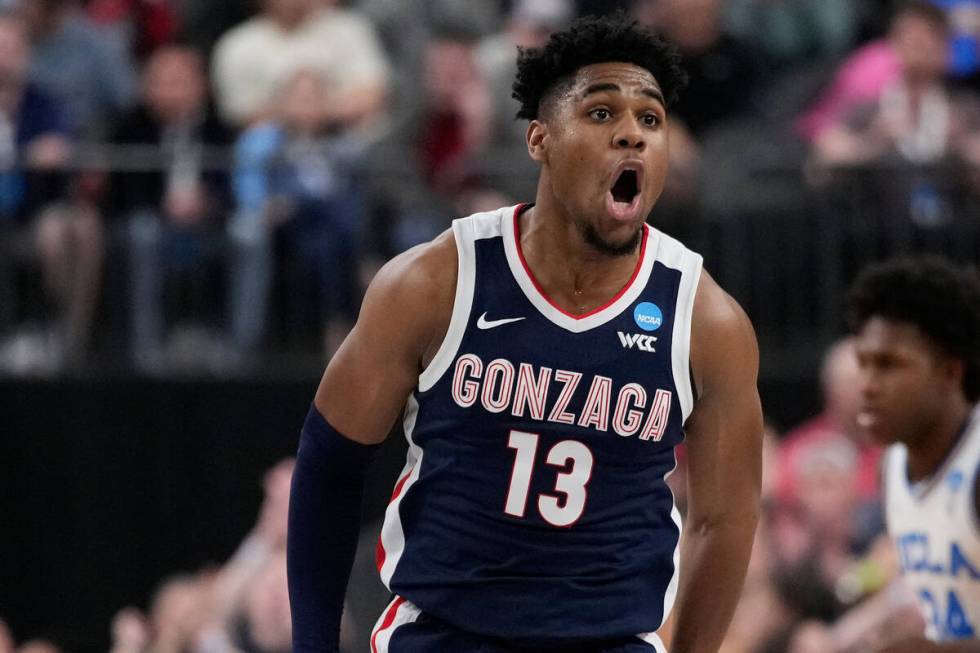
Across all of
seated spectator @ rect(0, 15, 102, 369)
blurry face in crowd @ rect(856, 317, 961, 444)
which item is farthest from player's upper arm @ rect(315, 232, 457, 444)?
seated spectator @ rect(0, 15, 102, 369)

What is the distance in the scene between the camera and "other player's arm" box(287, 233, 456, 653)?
391 centimetres

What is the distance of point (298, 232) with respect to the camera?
880 centimetres

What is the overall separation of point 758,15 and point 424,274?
7004mm

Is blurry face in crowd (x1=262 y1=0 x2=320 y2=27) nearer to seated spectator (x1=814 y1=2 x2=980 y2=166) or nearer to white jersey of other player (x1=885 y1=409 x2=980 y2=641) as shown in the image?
seated spectator (x1=814 y1=2 x2=980 y2=166)

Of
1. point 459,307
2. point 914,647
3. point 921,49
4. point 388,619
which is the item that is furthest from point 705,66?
point 388,619

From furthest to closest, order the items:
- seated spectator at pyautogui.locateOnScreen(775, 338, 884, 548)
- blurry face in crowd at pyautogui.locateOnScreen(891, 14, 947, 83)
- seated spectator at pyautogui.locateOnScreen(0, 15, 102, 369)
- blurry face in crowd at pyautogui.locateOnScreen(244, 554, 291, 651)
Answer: blurry face in crowd at pyautogui.locateOnScreen(891, 14, 947, 83) → seated spectator at pyautogui.locateOnScreen(0, 15, 102, 369) → seated spectator at pyautogui.locateOnScreen(775, 338, 884, 548) → blurry face in crowd at pyautogui.locateOnScreen(244, 554, 291, 651)

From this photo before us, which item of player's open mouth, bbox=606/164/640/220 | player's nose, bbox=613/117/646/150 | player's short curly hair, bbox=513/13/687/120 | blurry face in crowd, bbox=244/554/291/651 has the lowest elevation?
blurry face in crowd, bbox=244/554/291/651

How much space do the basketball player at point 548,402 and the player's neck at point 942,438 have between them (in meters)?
1.61

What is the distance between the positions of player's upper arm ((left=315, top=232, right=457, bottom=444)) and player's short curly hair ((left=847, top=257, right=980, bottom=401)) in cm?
217

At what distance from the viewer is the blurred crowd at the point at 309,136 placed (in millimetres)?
8711

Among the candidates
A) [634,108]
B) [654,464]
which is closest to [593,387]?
[654,464]

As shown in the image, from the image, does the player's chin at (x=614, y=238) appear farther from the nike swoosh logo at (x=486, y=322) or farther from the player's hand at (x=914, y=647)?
the player's hand at (x=914, y=647)

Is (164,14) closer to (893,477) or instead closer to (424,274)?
(893,477)

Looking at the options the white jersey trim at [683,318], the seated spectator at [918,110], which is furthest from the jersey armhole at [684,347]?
the seated spectator at [918,110]
